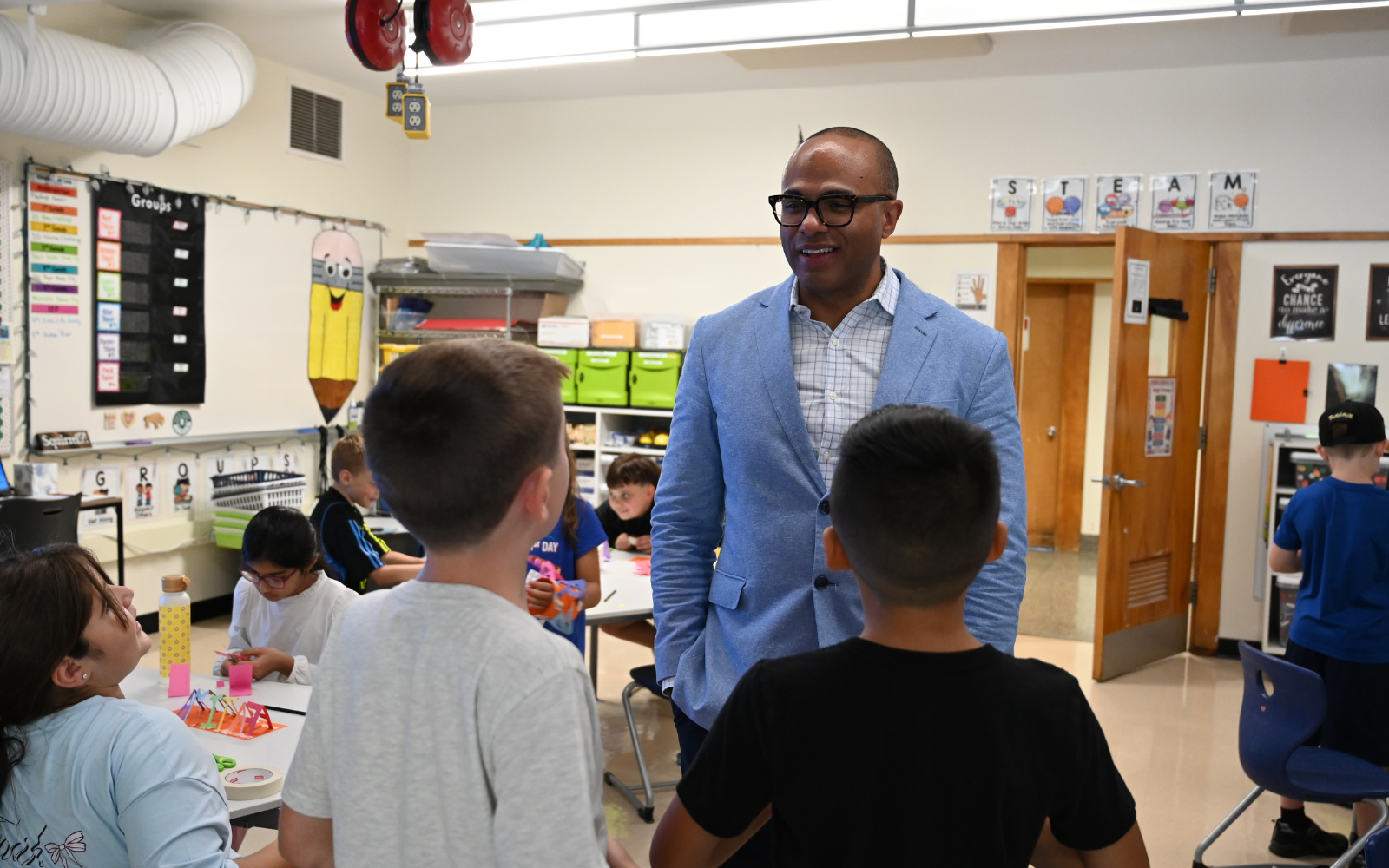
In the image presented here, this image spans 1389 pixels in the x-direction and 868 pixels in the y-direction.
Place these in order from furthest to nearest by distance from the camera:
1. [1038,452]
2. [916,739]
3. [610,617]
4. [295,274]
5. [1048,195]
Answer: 1. [1038,452]
2. [295,274]
3. [1048,195]
4. [610,617]
5. [916,739]

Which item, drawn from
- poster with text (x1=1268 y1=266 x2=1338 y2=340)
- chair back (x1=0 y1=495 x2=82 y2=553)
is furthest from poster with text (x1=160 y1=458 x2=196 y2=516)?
poster with text (x1=1268 y1=266 x2=1338 y2=340)

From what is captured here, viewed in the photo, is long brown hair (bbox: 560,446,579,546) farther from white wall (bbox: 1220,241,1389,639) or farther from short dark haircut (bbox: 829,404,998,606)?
white wall (bbox: 1220,241,1389,639)

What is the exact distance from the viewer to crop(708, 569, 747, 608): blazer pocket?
1559 mm

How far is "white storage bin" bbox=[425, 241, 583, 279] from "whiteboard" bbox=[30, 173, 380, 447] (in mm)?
688

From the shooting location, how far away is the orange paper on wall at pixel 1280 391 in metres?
5.40

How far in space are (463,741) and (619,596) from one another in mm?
2755

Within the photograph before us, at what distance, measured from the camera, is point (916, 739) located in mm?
1007

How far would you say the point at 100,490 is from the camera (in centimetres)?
518

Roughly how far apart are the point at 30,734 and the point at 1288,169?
593cm

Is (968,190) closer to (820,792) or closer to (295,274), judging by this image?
(295,274)

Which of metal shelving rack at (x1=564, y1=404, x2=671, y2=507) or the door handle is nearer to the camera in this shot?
the door handle

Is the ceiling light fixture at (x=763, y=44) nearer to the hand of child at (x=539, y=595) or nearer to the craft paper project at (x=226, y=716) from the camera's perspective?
the hand of child at (x=539, y=595)

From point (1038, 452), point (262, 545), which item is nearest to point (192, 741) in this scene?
point (262, 545)

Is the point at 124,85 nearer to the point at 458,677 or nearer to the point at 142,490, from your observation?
the point at 142,490
